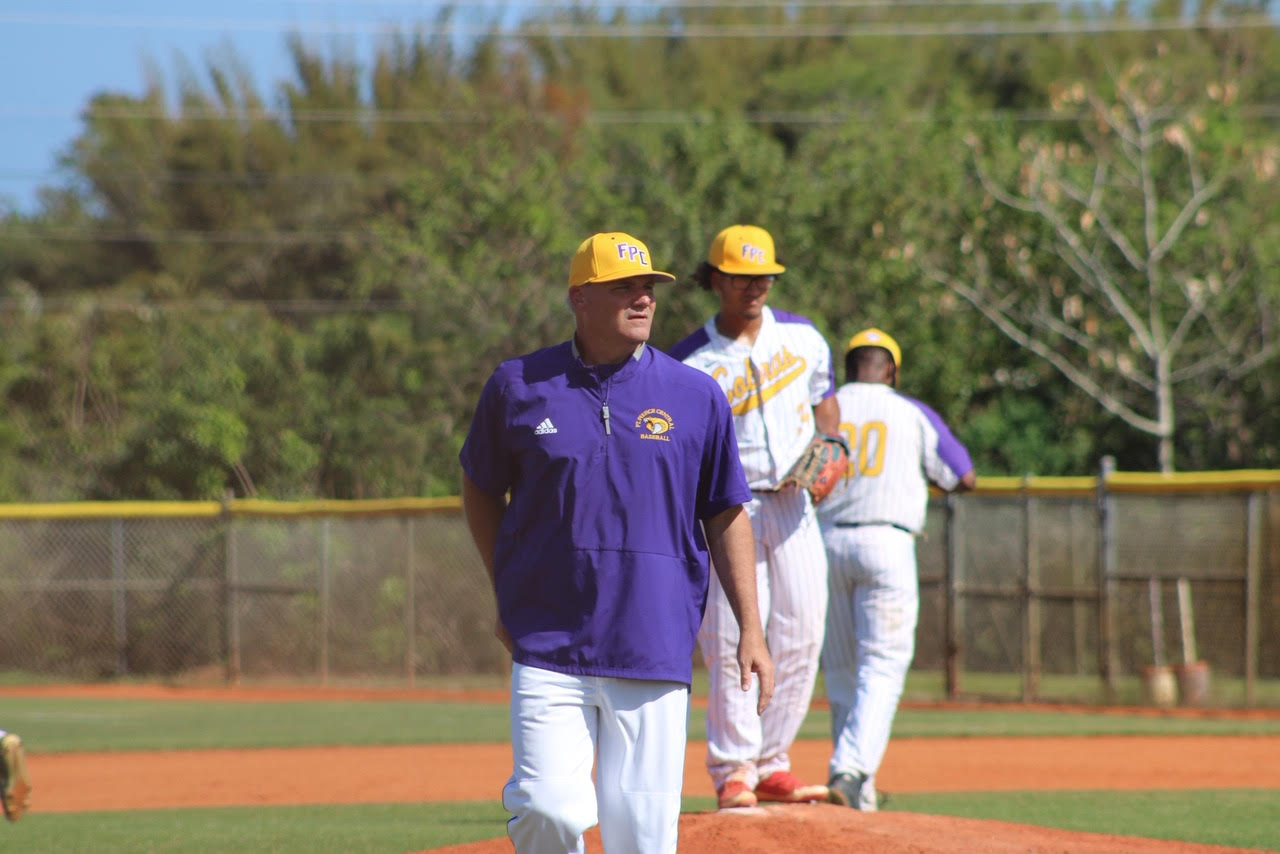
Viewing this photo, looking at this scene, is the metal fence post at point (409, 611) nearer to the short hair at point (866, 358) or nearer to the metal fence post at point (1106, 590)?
the metal fence post at point (1106, 590)

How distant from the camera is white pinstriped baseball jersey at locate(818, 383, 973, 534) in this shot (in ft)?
25.6

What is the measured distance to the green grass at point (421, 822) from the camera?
7602 mm

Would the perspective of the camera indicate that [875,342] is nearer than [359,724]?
Yes

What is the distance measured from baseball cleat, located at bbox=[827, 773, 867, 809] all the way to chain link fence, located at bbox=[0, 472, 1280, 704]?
8.94m

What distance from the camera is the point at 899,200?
25625 millimetres

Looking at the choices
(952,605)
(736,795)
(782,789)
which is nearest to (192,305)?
(952,605)

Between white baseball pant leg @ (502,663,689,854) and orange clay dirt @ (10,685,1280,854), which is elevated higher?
white baseball pant leg @ (502,663,689,854)

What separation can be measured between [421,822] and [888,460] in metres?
3.08

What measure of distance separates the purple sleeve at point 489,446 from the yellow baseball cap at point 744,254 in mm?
2200

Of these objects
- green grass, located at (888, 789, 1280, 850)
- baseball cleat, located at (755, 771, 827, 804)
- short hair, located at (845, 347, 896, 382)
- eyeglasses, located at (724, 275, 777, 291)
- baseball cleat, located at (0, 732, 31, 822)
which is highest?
eyeglasses, located at (724, 275, 777, 291)

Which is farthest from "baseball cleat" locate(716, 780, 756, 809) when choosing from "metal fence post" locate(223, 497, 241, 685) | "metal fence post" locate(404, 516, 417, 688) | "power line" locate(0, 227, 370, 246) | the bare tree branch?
"power line" locate(0, 227, 370, 246)

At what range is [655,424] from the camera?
452cm

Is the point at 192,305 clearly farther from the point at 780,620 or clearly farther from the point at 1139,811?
the point at 780,620

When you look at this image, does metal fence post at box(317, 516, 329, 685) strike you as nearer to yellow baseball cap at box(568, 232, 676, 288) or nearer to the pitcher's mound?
the pitcher's mound
